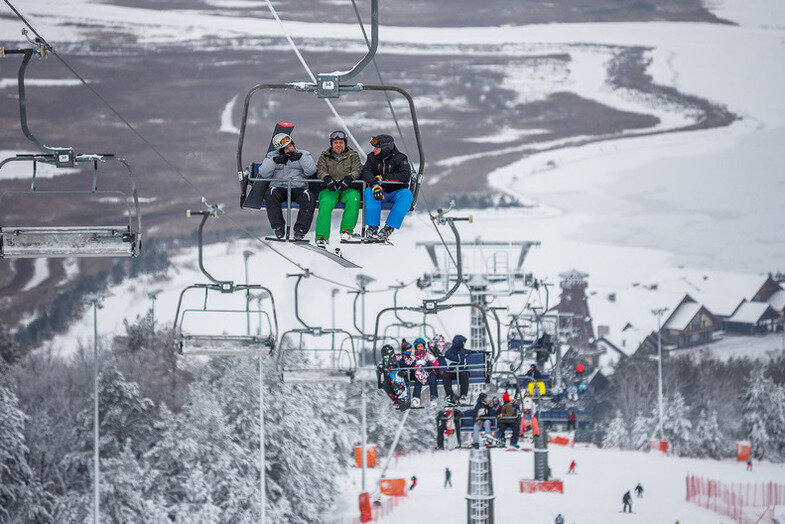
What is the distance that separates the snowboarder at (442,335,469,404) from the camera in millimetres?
18844

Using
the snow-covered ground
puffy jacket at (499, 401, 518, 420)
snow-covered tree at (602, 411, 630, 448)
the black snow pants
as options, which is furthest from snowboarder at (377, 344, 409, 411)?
snow-covered tree at (602, 411, 630, 448)

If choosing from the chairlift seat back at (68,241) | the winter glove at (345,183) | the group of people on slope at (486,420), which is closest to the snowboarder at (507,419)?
the group of people on slope at (486,420)

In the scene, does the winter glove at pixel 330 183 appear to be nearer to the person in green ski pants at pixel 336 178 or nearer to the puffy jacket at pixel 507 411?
the person in green ski pants at pixel 336 178

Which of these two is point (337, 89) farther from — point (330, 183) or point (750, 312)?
point (750, 312)

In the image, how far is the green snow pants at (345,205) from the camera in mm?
13328

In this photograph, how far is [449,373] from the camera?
18922mm

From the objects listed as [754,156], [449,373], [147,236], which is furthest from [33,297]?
[449,373]

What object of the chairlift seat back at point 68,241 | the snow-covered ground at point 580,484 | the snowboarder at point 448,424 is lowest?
the snow-covered ground at point 580,484

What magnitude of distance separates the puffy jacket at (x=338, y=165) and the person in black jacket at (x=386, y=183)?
0.12m

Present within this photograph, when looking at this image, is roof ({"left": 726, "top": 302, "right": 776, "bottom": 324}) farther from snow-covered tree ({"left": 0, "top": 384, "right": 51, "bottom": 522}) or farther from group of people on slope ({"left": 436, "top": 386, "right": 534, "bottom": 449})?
group of people on slope ({"left": 436, "top": 386, "right": 534, "bottom": 449})

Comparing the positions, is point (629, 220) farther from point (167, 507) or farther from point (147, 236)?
point (167, 507)

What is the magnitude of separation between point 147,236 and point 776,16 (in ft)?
170

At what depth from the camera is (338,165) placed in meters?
13.3

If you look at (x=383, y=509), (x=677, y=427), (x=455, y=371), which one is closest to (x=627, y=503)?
(x=383, y=509)
